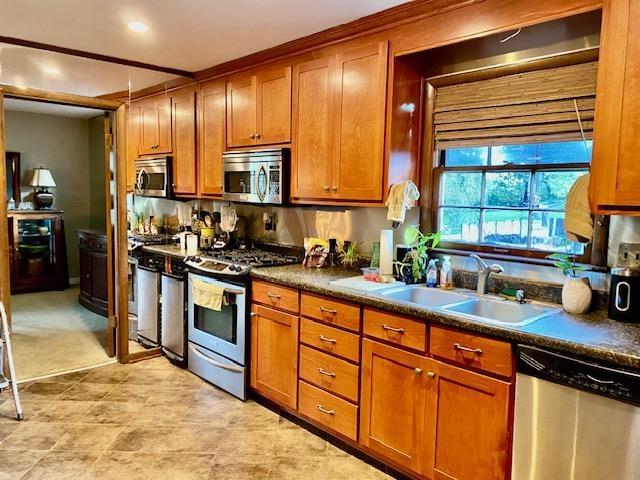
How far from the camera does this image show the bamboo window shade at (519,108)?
2305mm

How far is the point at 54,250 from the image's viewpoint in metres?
6.59

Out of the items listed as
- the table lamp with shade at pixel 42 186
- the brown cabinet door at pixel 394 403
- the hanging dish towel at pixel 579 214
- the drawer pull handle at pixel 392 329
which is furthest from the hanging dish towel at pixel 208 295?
the table lamp with shade at pixel 42 186

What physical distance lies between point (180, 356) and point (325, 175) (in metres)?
1.93

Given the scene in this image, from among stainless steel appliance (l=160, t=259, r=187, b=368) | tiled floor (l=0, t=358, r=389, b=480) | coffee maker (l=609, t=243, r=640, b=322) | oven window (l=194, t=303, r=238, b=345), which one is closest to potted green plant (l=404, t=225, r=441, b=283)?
coffee maker (l=609, t=243, r=640, b=322)

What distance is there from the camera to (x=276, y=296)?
2969 millimetres

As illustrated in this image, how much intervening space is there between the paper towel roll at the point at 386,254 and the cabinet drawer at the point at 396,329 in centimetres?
55

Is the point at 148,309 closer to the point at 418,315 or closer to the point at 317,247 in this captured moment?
the point at 317,247

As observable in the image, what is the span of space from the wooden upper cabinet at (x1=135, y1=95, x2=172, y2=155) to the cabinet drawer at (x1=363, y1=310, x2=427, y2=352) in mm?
2926

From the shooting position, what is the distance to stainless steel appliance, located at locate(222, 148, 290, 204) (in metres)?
3.37

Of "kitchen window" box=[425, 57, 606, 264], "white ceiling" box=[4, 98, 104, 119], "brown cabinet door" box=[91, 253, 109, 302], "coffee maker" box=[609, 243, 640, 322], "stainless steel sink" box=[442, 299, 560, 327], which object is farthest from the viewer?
"white ceiling" box=[4, 98, 104, 119]

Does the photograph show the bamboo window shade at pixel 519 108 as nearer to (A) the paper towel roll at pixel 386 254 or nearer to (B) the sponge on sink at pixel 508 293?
(A) the paper towel roll at pixel 386 254

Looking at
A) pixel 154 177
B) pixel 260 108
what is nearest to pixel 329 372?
pixel 260 108

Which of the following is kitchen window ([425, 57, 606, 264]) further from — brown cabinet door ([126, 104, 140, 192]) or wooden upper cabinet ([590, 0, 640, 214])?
brown cabinet door ([126, 104, 140, 192])

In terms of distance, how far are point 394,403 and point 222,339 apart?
58.7 inches
